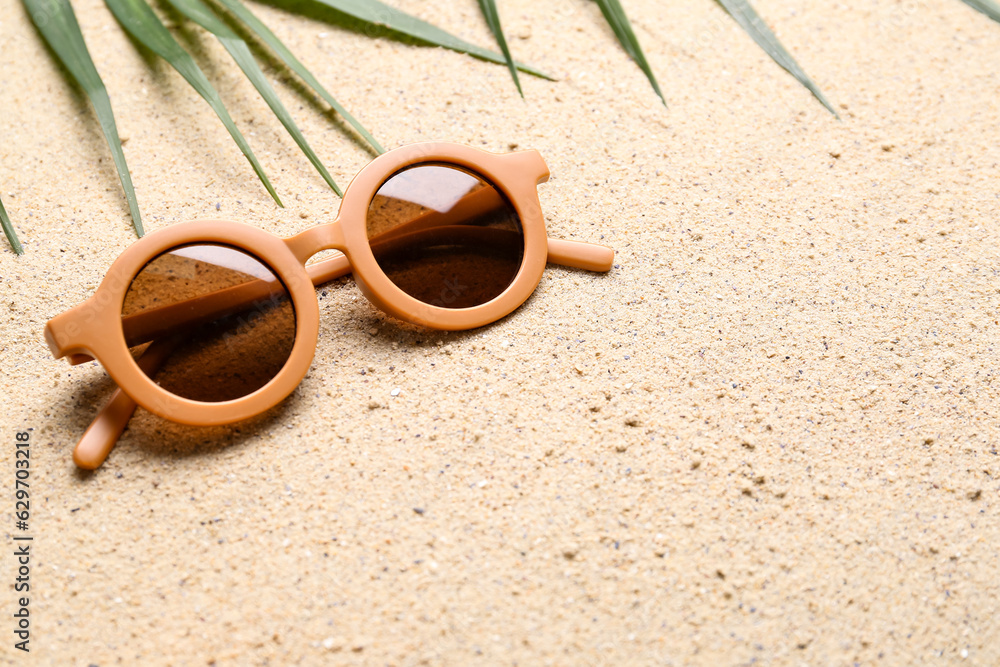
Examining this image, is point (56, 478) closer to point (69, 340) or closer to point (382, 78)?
point (69, 340)

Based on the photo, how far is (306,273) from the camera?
69 cm

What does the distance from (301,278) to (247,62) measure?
351mm

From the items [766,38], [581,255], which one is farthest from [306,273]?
[766,38]

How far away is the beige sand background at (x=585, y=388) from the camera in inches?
22.5

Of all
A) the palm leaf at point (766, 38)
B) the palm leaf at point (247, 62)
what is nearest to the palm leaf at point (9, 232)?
the palm leaf at point (247, 62)

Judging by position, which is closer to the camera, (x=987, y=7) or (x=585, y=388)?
(x=585, y=388)

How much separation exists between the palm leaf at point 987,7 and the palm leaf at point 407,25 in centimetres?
61

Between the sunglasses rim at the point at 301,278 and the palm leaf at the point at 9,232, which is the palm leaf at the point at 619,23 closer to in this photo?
the sunglasses rim at the point at 301,278

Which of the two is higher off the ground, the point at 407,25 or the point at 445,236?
the point at 407,25

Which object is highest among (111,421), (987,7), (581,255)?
(987,7)

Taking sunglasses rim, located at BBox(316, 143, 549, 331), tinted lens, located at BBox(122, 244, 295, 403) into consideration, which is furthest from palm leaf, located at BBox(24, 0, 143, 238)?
sunglasses rim, located at BBox(316, 143, 549, 331)

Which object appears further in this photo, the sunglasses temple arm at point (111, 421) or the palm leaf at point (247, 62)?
the palm leaf at point (247, 62)

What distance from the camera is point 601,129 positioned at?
89 centimetres

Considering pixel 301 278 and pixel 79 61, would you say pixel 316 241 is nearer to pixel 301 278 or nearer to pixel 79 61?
pixel 301 278
